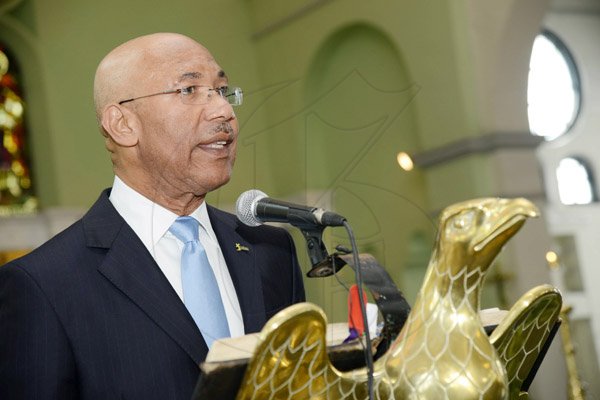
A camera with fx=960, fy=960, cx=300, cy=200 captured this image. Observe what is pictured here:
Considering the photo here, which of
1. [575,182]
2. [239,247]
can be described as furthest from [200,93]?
[575,182]

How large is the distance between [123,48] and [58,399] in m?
0.72

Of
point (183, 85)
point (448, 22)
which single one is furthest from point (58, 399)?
point (448, 22)

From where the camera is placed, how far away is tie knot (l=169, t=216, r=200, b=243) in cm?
186

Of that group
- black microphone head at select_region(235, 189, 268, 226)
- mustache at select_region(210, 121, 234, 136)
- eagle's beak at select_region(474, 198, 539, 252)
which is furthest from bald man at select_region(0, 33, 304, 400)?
eagle's beak at select_region(474, 198, 539, 252)

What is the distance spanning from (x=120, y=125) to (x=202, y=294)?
0.42 meters

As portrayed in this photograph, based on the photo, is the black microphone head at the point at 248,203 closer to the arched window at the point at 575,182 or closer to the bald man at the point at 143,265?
the bald man at the point at 143,265

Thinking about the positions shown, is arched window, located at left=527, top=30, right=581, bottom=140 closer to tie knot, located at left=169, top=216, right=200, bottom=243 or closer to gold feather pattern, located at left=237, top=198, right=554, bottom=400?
tie knot, located at left=169, top=216, right=200, bottom=243

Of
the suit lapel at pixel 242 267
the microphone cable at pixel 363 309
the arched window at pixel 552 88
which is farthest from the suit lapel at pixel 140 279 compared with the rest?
the arched window at pixel 552 88

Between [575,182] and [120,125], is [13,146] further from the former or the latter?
[575,182]

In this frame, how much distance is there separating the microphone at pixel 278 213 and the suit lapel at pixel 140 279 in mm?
305

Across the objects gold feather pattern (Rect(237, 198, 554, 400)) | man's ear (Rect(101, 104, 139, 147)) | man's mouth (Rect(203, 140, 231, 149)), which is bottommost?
gold feather pattern (Rect(237, 198, 554, 400))

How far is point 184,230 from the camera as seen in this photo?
187cm

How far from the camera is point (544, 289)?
56.6 inches

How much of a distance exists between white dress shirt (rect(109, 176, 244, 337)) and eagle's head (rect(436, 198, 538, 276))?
0.56 metres
